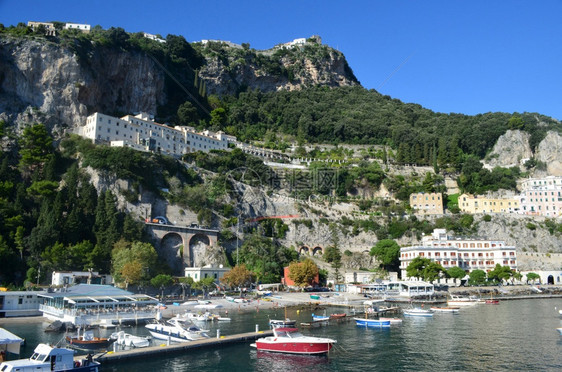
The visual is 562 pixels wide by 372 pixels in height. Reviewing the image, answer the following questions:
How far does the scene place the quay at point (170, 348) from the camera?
89.5 feet

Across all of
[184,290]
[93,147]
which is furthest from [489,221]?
[93,147]

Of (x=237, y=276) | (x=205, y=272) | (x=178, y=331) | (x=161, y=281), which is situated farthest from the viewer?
(x=205, y=272)

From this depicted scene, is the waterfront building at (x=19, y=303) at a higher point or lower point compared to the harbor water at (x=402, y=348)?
higher

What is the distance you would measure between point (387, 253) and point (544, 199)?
40027mm

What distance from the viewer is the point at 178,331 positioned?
33.9 m

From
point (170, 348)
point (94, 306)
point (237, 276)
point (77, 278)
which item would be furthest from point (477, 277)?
point (77, 278)

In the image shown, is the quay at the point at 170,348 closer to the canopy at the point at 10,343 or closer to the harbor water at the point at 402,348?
the harbor water at the point at 402,348

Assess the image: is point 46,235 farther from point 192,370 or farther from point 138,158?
point 192,370

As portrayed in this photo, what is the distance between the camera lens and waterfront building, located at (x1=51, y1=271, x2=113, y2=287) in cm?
4925

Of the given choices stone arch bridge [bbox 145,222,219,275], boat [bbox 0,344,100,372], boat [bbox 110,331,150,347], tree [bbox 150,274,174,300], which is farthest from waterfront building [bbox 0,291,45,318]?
boat [bbox 0,344,100,372]

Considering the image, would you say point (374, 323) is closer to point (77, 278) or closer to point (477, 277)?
point (77, 278)

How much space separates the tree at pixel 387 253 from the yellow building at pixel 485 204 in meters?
22.1

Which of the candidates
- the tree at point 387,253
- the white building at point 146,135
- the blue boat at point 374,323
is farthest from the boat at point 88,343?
the tree at point 387,253

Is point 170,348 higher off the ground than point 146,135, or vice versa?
point 146,135
